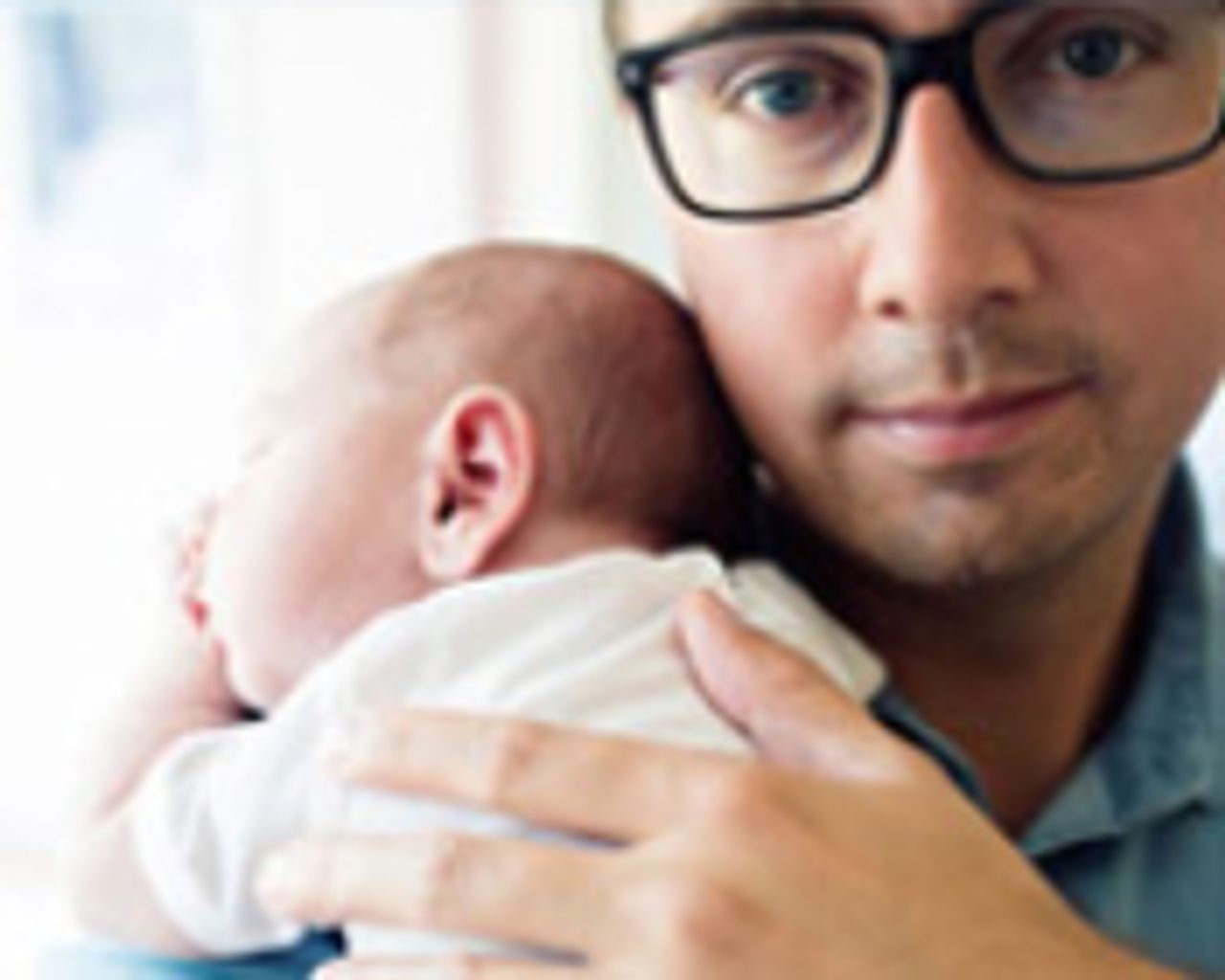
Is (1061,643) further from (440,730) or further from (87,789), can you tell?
(87,789)

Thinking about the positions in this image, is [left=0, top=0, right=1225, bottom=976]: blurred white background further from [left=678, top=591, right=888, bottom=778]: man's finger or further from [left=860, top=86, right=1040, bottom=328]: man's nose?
[left=678, top=591, right=888, bottom=778]: man's finger

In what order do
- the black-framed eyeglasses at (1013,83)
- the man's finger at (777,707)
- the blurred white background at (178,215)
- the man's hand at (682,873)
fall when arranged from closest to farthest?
the man's hand at (682,873) < the man's finger at (777,707) < the black-framed eyeglasses at (1013,83) < the blurred white background at (178,215)

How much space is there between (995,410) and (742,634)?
0.25 m

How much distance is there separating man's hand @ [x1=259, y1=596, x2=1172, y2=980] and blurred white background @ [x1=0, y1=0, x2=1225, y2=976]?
1107mm

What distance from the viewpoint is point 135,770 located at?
970 mm

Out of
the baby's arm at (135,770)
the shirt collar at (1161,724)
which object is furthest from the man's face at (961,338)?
the baby's arm at (135,770)

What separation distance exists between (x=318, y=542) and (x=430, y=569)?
7 centimetres

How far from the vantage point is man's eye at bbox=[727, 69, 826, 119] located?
1006 mm

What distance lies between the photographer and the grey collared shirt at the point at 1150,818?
108cm

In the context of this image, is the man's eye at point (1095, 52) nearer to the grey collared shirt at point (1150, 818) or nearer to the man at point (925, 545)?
the man at point (925, 545)

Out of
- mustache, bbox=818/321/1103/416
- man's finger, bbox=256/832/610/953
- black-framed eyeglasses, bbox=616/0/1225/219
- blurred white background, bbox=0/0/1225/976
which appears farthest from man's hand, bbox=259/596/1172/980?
blurred white background, bbox=0/0/1225/976

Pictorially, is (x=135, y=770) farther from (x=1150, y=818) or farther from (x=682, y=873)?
(x=1150, y=818)

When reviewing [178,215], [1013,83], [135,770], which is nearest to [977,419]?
[1013,83]

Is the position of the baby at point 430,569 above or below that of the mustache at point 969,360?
below
